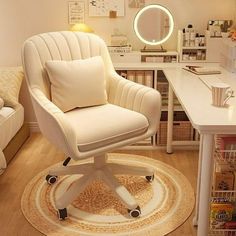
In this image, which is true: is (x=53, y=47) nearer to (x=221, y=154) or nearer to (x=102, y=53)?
(x=102, y=53)

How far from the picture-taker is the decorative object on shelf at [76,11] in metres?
3.14

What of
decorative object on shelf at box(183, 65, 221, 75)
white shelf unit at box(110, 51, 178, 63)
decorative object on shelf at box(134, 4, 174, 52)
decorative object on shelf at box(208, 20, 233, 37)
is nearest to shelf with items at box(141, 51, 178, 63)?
white shelf unit at box(110, 51, 178, 63)

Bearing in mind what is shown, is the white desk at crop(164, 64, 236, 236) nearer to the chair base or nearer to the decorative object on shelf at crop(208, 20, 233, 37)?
the chair base

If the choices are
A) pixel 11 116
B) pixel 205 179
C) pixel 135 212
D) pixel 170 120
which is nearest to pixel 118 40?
pixel 170 120

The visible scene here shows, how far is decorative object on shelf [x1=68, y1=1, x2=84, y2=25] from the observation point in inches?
124

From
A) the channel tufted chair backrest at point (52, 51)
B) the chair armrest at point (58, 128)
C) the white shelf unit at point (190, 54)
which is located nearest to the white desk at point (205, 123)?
the chair armrest at point (58, 128)

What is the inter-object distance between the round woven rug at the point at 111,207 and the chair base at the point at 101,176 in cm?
7

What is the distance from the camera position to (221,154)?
5.77 ft

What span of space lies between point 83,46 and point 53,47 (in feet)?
0.72

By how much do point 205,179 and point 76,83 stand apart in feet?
3.56

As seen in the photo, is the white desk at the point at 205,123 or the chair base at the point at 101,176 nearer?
the white desk at the point at 205,123

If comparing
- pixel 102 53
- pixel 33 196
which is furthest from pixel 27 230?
pixel 102 53

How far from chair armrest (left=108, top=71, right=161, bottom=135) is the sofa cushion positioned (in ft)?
2.88

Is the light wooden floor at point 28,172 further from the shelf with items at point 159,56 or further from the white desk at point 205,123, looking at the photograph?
the shelf with items at point 159,56
